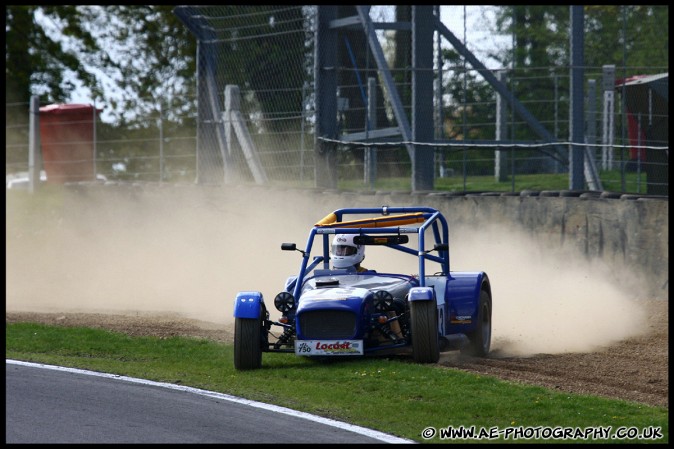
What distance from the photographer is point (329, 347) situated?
1042 cm

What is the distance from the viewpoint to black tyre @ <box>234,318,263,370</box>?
406 inches

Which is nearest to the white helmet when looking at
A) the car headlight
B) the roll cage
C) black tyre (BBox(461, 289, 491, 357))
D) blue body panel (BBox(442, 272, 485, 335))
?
the roll cage

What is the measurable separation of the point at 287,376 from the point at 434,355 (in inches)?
52.2

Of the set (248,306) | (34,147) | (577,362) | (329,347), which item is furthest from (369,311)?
(34,147)

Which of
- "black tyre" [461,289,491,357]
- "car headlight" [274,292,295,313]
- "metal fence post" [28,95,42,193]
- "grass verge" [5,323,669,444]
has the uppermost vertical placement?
"metal fence post" [28,95,42,193]

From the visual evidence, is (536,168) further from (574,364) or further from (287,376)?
(287,376)

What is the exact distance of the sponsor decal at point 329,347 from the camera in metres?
10.4

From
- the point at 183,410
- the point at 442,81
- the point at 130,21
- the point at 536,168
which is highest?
the point at 130,21

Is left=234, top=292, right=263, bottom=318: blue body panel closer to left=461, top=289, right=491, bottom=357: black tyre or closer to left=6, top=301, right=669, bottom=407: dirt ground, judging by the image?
left=6, top=301, right=669, bottom=407: dirt ground

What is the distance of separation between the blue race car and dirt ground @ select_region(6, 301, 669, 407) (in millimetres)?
359

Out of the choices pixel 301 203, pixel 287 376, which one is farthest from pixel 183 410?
pixel 301 203

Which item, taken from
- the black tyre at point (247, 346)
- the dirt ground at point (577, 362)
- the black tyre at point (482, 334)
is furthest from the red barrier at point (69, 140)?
the black tyre at point (247, 346)

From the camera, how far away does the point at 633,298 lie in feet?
45.8

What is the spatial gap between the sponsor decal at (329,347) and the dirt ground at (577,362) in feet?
2.67
